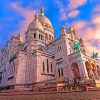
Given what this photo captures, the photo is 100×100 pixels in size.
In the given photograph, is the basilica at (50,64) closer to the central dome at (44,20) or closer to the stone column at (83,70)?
→ the stone column at (83,70)

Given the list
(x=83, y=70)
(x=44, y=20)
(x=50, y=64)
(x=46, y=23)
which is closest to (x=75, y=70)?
(x=83, y=70)

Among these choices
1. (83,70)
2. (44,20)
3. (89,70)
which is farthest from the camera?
(44,20)

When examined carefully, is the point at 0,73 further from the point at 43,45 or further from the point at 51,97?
the point at 51,97

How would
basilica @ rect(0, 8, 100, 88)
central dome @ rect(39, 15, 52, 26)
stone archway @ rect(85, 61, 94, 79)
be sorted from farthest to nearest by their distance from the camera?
central dome @ rect(39, 15, 52, 26), basilica @ rect(0, 8, 100, 88), stone archway @ rect(85, 61, 94, 79)

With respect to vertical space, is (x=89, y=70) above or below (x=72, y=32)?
below

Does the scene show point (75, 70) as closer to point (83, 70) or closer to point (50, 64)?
point (83, 70)

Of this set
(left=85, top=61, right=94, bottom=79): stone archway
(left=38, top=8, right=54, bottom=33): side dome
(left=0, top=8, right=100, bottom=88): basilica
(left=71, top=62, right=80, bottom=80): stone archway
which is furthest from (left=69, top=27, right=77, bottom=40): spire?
(left=85, top=61, right=94, bottom=79): stone archway

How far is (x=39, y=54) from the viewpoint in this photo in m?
38.2

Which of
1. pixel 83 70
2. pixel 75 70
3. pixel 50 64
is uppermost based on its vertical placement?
pixel 50 64

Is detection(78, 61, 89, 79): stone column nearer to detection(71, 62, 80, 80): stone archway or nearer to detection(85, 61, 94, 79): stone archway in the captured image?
detection(85, 61, 94, 79): stone archway

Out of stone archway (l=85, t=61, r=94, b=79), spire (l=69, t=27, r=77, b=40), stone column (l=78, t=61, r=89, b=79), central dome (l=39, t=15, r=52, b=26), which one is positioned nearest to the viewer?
stone column (l=78, t=61, r=89, b=79)

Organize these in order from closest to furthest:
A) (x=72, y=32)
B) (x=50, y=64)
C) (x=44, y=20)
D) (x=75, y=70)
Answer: (x=75, y=70) → (x=50, y=64) → (x=72, y=32) → (x=44, y=20)

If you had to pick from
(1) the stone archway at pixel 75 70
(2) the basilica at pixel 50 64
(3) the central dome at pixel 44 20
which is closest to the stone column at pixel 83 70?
(2) the basilica at pixel 50 64

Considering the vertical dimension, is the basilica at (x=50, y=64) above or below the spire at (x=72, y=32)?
below
